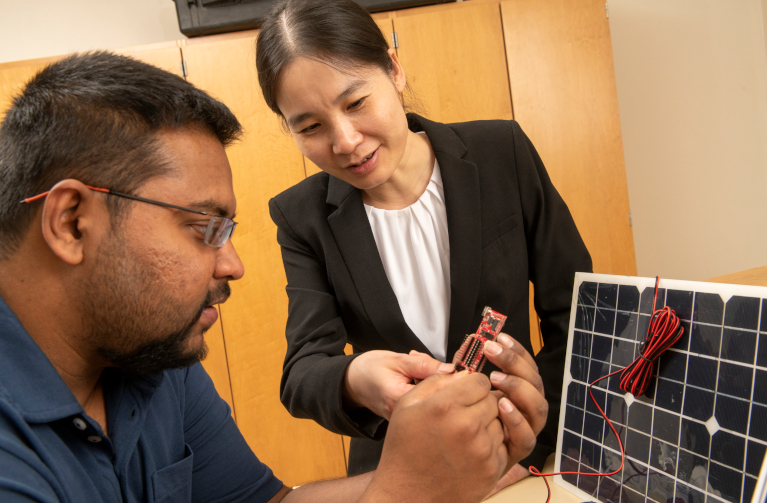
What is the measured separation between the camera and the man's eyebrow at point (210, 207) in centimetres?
90

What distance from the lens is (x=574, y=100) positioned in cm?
261

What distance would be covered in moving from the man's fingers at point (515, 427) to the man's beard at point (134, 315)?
0.58m

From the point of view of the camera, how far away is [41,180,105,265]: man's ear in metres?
0.76

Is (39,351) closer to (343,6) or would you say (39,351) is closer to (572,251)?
(343,6)

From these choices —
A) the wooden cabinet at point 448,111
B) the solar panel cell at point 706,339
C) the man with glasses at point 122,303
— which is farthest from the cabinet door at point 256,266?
the solar panel cell at point 706,339

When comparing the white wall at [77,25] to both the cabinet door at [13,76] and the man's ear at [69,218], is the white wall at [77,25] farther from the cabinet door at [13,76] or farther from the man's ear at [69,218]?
the man's ear at [69,218]

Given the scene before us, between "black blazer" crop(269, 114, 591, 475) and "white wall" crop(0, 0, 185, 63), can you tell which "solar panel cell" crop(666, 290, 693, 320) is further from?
"white wall" crop(0, 0, 185, 63)

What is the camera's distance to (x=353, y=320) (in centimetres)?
122

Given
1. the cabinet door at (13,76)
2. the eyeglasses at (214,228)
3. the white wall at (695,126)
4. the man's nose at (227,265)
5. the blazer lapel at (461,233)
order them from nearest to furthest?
the eyeglasses at (214,228)
the man's nose at (227,265)
the blazer lapel at (461,233)
the cabinet door at (13,76)
the white wall at (695,126)

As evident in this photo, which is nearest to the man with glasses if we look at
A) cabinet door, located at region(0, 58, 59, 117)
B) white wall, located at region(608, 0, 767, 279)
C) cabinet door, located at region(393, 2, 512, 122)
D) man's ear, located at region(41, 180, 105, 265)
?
man's ear, located at region(41, 180, 105, 265)

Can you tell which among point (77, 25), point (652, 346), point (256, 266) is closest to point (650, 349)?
point (652, 346)

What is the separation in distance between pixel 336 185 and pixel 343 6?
0.40 m

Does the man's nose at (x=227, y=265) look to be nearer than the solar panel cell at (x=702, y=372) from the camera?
No

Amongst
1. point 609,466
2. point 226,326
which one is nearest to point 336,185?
point 609,466
